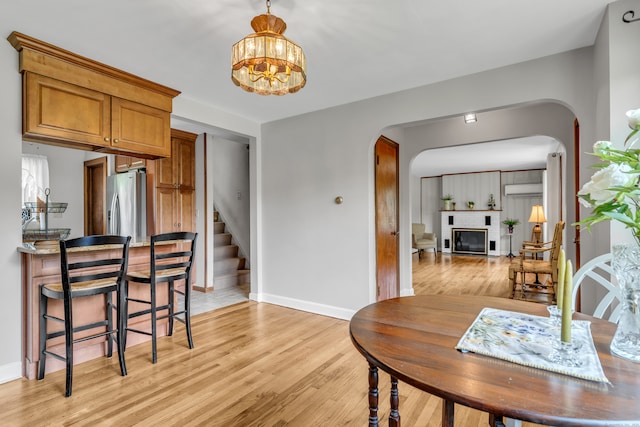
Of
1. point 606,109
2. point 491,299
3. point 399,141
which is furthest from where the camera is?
point 399,141

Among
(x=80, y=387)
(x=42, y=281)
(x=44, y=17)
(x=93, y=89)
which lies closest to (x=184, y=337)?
(x=80, y=387)

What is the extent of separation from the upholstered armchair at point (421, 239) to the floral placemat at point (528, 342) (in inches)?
293

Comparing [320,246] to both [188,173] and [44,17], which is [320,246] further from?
[44,17]

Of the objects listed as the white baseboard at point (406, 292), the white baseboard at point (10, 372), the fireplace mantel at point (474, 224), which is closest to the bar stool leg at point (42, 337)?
the white baseboard at point (10, 372)

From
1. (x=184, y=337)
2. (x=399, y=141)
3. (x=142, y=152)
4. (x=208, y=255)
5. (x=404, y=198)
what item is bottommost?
(x=184, y=337)

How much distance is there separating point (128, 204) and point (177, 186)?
0.71 meters

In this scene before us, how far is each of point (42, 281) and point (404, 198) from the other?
13.1 feet

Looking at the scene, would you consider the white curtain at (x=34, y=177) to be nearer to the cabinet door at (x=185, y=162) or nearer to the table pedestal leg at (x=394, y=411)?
the cabinet door at (x=185, y=162)

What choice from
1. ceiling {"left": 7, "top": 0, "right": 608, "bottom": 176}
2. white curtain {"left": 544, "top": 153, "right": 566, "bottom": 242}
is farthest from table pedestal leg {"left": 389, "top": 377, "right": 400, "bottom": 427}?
white curtain {"left": 544, "top": 153, "right": 566, "bottom": 242}

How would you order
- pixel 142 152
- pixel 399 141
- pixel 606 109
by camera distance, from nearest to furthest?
pixel 606 109 → pixel 142 152 → pixel 399 141

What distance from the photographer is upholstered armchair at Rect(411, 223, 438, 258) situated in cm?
857

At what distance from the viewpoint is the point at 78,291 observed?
215cm

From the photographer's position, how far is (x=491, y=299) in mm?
1608

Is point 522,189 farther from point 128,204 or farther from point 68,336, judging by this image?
point 68,336
